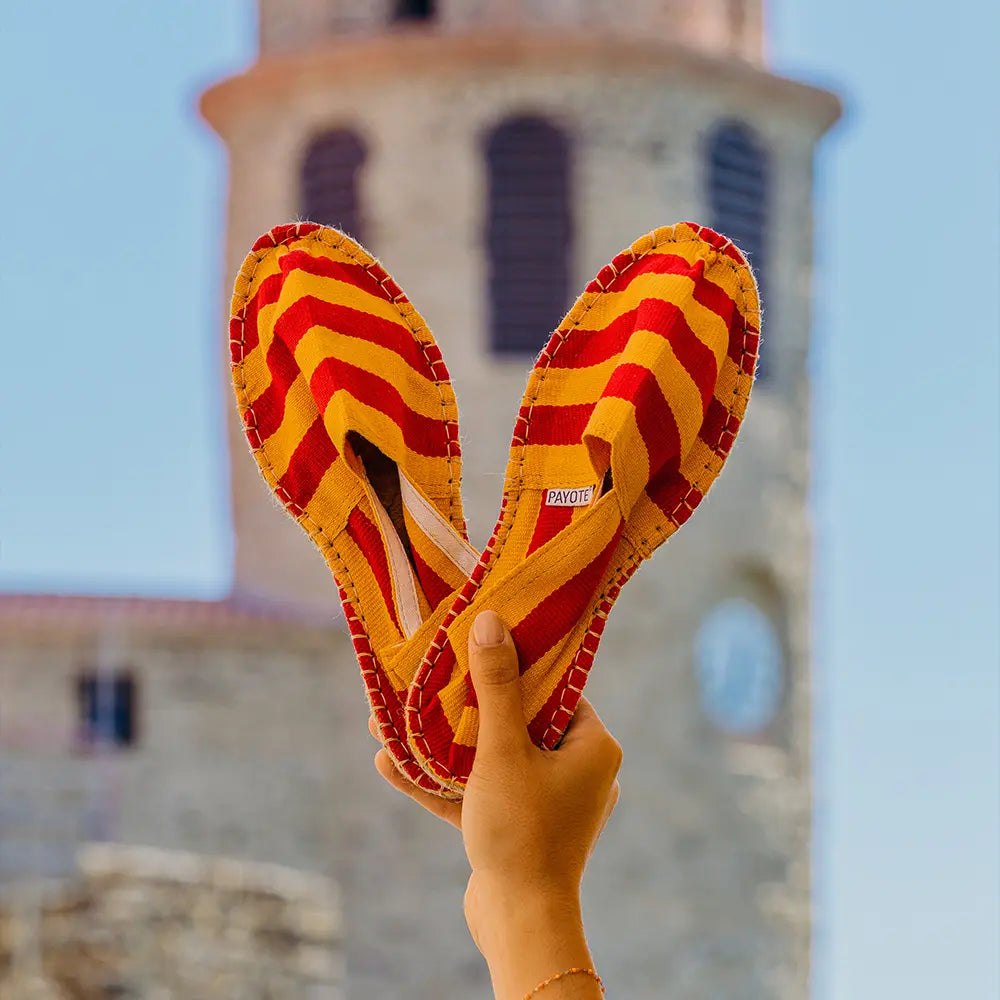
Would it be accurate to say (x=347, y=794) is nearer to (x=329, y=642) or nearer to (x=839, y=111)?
(x=329, y=642)

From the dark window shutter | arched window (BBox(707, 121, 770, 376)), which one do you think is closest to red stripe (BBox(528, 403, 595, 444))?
the dark window shutter

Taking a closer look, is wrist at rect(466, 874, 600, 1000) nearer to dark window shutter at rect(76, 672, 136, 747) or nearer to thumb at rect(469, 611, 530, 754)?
thumb at rect(469, 611, 530, 754)

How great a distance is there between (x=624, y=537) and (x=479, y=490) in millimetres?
6705

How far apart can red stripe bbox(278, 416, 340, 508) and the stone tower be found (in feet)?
22.9

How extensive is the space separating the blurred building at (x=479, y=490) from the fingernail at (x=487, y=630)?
6.85 meters

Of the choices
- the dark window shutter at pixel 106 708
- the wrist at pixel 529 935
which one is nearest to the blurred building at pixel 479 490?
the dark window shutter at pixel 106 708

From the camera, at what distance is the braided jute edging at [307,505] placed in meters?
1.16

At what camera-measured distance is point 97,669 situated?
795 centimetres

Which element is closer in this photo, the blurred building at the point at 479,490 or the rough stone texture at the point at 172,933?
the rough stone texture at the point at 172,933

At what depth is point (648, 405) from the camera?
3.74 ft

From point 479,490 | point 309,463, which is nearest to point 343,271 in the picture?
point 309,463

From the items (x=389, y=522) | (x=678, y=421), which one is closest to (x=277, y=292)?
(x=389, y=522)

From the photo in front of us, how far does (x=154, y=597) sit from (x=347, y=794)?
1.03 meters

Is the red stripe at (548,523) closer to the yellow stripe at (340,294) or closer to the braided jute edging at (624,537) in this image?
the braided jute edging at (624,537)
